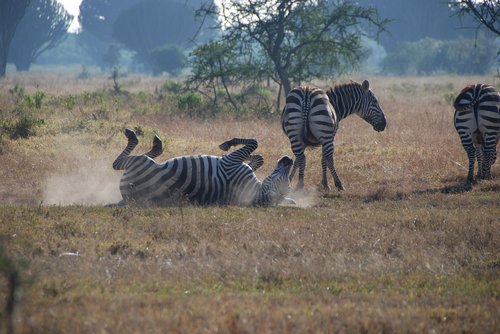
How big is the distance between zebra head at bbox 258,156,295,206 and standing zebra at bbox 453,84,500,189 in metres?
3.85

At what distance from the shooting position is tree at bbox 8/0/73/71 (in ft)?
266

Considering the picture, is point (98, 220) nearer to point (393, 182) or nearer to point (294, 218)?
point (294, 218)

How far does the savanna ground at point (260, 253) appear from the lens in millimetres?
5871

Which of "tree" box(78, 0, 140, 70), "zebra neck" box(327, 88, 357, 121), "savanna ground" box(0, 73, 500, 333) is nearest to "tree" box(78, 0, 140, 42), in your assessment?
"tree" box(78, 0, 140, 70)

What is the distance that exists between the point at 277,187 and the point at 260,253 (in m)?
3.46

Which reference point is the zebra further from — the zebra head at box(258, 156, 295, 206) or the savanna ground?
the savanna ground

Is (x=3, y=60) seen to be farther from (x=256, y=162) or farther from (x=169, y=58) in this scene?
(x=256, y=162)

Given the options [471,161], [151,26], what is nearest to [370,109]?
[471,161]

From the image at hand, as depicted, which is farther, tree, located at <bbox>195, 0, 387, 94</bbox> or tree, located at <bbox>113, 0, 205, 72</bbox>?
tree, located at <bbox>113, 0, 205, 72</bbox>

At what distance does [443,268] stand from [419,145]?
10.2 metres

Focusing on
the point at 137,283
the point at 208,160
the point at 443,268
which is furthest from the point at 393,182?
the point at 137,283

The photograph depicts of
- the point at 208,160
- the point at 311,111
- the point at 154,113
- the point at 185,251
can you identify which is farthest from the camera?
the point at 154,113

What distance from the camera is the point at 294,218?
1008 centimetres

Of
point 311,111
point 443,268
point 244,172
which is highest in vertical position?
point 311,111
